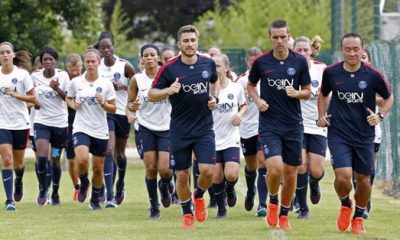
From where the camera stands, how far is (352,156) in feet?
44.3

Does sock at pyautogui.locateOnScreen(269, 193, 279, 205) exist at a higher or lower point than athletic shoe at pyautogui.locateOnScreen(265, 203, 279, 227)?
higher

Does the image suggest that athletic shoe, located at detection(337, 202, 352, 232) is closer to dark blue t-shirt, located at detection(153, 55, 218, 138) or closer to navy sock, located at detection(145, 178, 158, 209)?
dark blue t-shirt, located at detection(153, 55, 218, 138)

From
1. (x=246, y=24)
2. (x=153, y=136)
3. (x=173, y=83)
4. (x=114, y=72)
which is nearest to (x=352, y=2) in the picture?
(x=114, y=72)

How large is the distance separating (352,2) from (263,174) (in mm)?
14264

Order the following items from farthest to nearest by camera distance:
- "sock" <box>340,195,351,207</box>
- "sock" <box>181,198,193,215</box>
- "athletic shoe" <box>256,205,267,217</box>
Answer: "athletic shoe" <box>256,205,267,217</box>, "sock" <box>181,198,193,215</box>, "sock" <box>340,195,351,207</box>

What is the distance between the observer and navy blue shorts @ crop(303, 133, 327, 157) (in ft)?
50.8

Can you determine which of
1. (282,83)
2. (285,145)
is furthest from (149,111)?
(282,83)

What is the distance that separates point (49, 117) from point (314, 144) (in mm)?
4240

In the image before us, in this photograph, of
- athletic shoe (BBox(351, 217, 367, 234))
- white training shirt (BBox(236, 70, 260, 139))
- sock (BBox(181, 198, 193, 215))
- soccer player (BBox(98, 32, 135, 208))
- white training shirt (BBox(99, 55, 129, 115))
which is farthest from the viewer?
white training shirt (BBox(99, 55, 129, 115))

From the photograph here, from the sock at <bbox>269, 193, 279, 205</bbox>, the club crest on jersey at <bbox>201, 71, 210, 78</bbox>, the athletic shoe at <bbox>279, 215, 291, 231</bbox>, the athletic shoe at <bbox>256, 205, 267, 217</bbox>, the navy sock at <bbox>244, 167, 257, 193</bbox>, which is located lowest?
the athletic shoe at <bbox>256, 205, 267, 217</bbox>

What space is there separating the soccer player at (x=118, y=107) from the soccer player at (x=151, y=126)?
72.1 inches

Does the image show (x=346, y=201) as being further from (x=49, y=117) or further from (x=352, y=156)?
(x=49, y=117)

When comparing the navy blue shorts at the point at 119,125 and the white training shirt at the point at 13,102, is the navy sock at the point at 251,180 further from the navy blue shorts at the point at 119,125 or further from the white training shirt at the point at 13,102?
the white training shirt at the point at 13,102

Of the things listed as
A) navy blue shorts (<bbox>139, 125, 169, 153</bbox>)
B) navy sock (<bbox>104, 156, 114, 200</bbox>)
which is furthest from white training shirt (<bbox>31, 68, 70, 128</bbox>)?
navy blue shorts (<bbox>139, 125, 169, 153</bbox>)
